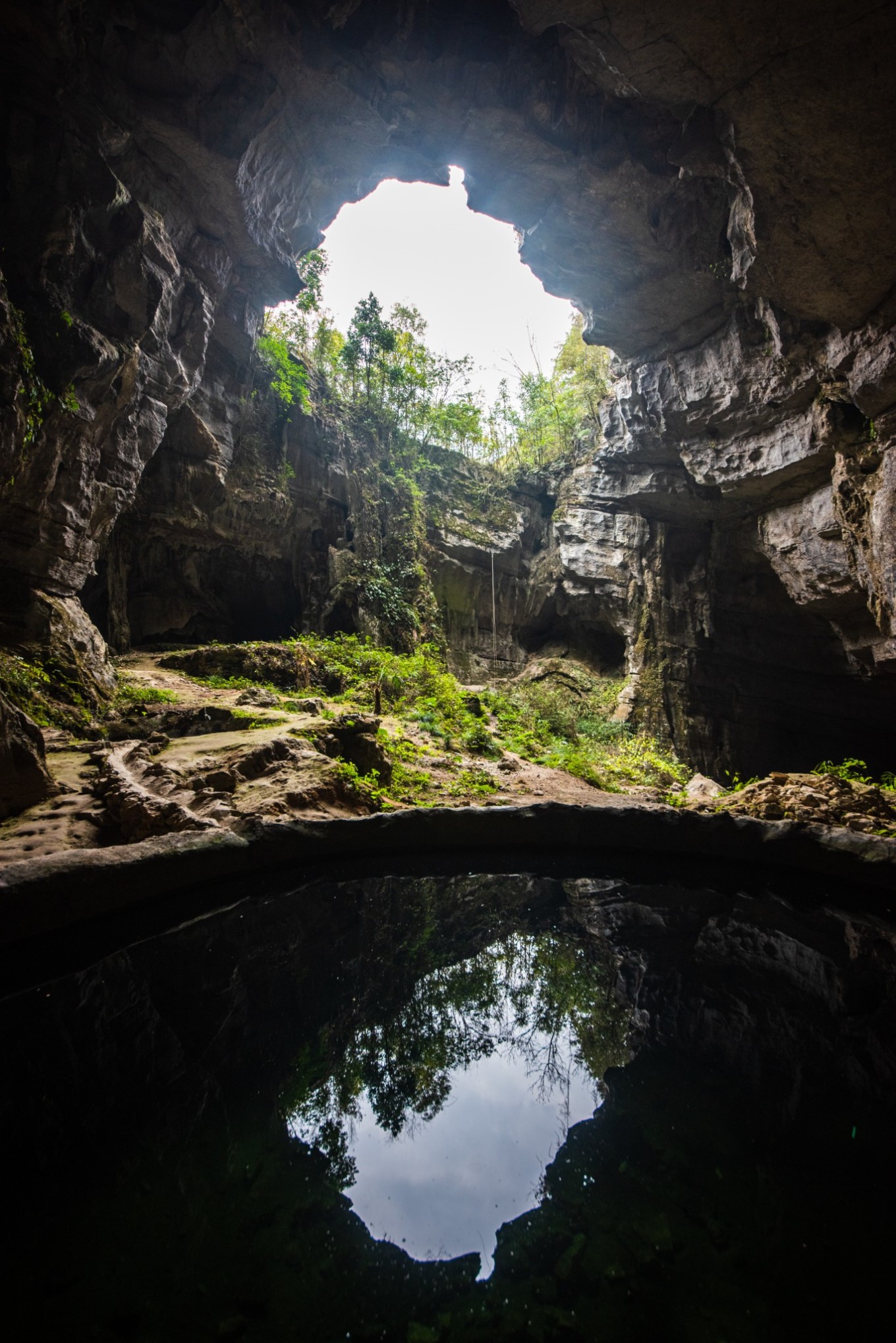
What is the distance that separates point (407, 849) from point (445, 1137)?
2997mm

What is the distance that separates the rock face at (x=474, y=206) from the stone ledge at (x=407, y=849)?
183 inches

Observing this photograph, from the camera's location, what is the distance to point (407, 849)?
193 inches

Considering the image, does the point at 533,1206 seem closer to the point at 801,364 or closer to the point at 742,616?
the point at 801,364

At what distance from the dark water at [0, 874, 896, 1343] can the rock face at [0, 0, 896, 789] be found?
6.19 m

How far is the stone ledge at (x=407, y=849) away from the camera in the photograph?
312 cm

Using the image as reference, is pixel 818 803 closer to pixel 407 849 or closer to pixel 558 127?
pixel 407 849

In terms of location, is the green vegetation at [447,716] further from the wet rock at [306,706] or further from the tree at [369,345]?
the tree at [369,345]

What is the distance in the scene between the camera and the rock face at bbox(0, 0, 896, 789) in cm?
604

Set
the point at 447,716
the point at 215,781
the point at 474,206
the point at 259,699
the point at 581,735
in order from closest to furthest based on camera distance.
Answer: the point at 215,781 < the point at 259,699 < the point at 474,206 < the point at 447,716 < the point at 581,735

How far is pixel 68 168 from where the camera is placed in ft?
23.8

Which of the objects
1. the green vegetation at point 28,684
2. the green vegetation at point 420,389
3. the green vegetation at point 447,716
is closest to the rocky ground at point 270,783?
the green vegetation at point 447,716

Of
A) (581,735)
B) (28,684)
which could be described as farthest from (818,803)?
(28,684)

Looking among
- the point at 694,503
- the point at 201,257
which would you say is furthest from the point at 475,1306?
the point at 694,503

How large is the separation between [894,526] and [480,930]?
8193mm
